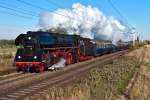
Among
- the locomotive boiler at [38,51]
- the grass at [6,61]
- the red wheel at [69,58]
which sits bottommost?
the grass at [6,61]

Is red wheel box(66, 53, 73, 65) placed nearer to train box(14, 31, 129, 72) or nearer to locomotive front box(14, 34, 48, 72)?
train box(14, 31, 129, 72)

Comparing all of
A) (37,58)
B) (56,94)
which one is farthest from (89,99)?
(37,58)

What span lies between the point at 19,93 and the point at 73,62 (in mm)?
20840

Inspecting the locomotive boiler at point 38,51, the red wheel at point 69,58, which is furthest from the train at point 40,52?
the red wheel at point 69,58

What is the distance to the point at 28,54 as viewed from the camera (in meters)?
25.2

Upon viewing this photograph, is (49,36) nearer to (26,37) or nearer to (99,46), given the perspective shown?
(26,37)

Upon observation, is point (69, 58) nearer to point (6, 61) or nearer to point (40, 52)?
point (6, 61)

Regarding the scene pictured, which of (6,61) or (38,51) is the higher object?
(38,51)

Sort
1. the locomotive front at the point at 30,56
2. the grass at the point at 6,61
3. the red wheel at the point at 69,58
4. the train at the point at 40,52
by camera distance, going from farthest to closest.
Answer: the red wheel at the point at 69,58 < the grass at the point at 6,61 < the train at the point at 40,52 < the locomotive front at the point at 30,56

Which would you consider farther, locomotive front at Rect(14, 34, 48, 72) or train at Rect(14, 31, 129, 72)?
train at Rect(14, 31, 129, 72)

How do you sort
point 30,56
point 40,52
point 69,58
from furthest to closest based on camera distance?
1. point 69,58
2. point 30,56
3. point 40,52

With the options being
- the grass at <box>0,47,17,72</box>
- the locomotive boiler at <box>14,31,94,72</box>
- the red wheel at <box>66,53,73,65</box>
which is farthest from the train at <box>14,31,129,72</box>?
the grass at <box>0,47,17,72</box>

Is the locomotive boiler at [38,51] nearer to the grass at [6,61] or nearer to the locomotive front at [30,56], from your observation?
the locomotive front at [30,56]

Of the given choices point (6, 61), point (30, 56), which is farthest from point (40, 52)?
point (6, 61)
